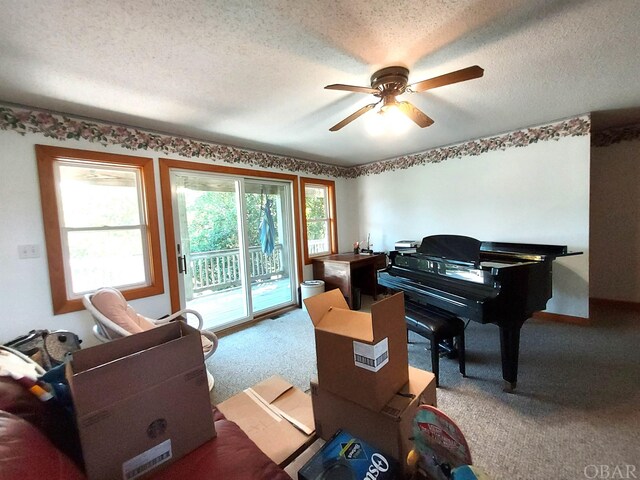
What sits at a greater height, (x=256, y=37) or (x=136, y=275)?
(x=256, y=37)

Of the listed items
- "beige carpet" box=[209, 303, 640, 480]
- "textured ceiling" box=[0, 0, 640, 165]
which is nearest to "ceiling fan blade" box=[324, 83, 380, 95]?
"textured ceiling" box=[0, 0, 640, 165]

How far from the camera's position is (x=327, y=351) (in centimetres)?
112

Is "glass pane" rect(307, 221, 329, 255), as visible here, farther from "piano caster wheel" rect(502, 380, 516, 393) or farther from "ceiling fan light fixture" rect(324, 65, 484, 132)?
"piano caster wheel" rect(502, 380, 516, 393)

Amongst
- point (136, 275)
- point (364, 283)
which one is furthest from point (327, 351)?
point (364, 283)

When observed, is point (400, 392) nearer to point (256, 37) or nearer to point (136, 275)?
point (256, 37)

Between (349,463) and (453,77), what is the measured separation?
1911 mm

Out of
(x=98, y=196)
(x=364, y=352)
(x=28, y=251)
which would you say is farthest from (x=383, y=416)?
(x=98, y=196)

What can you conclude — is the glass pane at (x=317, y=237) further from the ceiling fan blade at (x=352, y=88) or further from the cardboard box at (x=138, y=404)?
the cardboard box at (x=138, y=404)

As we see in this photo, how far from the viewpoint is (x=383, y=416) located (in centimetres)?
99

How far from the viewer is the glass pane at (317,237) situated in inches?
179

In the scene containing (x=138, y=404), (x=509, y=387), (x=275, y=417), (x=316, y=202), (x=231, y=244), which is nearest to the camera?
(x=138, y=404)

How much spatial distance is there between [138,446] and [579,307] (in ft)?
13.5

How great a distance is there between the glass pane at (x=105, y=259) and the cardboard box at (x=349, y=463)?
2.62 metres

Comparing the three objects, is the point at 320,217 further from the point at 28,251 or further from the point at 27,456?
the point at 27,456
